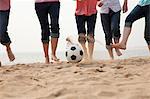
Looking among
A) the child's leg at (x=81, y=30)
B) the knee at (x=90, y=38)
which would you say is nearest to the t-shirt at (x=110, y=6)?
the child's leg at (x=81, y=30)

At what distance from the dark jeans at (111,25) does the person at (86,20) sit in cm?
23

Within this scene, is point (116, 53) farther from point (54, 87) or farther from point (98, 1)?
point (54, 87)

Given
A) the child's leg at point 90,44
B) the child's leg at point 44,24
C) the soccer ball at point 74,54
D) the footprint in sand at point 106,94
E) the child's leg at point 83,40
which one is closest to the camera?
the footprint in sand at point 106,94

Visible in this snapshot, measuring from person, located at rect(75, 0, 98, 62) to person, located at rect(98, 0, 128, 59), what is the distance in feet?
0.62

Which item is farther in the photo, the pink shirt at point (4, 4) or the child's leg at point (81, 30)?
the child's leg at point (81, 30)

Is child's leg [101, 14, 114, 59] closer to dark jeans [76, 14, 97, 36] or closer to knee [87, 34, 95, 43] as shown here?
dark jeans [76, 14, 97, 36]

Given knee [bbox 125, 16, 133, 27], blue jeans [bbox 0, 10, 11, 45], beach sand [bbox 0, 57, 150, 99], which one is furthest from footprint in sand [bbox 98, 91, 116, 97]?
blue jeans [bbox 0, 10, 11, 45]

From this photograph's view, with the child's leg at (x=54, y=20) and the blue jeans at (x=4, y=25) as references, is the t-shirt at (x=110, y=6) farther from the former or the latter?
the blue jeans at (x=4, y=25)

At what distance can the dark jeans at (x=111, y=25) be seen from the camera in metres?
7.94

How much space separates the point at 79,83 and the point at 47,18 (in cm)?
291

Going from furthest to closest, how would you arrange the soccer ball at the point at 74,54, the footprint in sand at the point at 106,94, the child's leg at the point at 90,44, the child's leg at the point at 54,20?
the child's leg at the point at 90,44 → the child's leg at the point at 54,20 → the soccer ball at the point at 74,54 → the footprint in sand at the point at 106,94

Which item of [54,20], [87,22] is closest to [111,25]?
[87,22]

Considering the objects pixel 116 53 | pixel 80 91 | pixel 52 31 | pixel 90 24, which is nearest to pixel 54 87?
pixel 80 91

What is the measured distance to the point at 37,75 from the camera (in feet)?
18.2
